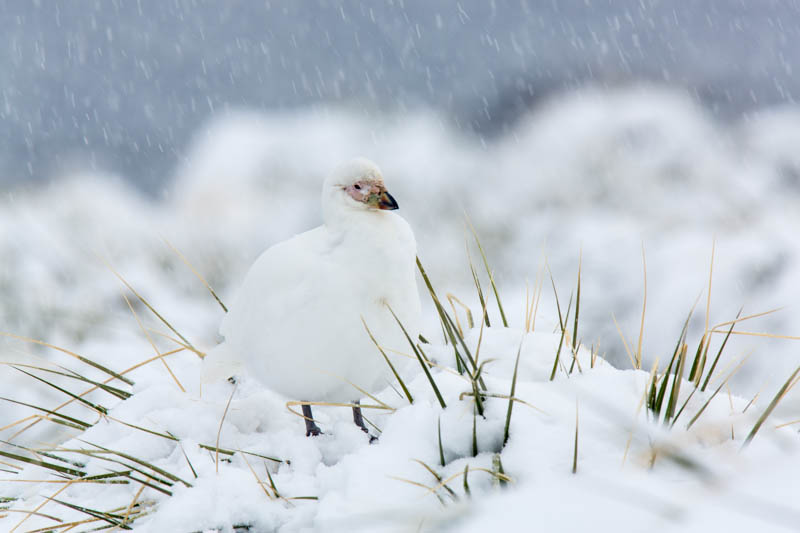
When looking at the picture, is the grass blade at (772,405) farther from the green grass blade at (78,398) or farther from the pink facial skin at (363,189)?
the green grass blade at (78,398)

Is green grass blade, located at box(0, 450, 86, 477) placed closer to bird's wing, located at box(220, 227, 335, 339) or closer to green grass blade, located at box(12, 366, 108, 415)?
green grass blade, located at box(12, 366, 108, 415)

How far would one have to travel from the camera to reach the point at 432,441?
1662 mm

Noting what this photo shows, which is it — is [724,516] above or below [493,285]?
below

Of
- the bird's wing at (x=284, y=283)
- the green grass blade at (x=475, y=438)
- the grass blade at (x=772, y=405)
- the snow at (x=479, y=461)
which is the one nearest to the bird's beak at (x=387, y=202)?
the bird's wing at (x=284, y=283)

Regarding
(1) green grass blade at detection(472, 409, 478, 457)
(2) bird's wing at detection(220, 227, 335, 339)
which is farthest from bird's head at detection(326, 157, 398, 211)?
(1) green grass blade at detection(472, 409, 478, 457)

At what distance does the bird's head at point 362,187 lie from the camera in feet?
6.72

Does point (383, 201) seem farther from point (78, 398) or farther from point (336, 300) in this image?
point (78, 398)

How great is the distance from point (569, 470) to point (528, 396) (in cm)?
34

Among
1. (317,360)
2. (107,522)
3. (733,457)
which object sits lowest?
(107,522)

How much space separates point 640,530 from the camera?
3.35ft

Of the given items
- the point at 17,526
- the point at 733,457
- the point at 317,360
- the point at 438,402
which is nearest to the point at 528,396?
the point at 438,402

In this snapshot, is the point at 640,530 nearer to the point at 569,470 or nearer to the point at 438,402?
the point at 569,470

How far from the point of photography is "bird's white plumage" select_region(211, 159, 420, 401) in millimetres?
1999

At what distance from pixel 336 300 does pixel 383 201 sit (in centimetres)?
35
